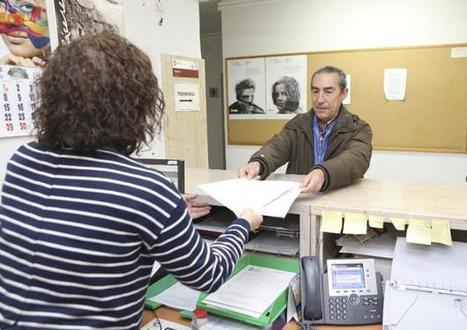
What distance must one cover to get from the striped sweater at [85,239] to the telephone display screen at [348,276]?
1.75 ft

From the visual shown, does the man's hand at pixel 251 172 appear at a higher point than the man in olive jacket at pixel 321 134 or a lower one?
lower

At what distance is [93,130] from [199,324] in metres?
0.64

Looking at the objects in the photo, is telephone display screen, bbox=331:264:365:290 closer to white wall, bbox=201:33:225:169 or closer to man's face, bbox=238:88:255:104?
man's face, bbox=238:88:255:104

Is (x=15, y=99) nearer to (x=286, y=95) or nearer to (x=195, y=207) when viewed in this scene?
(x=195, y=207)

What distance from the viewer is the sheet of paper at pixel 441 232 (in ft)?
3.25

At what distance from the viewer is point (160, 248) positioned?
0.73 m

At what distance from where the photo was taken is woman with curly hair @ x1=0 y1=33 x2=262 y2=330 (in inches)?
27.6

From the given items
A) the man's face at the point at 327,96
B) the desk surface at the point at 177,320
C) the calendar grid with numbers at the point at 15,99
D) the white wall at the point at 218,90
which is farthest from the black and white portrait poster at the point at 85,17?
the white wall at the point at 218,90

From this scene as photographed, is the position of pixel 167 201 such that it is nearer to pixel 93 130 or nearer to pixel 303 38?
pixel 93 130

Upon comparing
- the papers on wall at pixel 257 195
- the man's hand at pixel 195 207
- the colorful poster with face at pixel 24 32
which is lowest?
the man's hand at pixel 195 207

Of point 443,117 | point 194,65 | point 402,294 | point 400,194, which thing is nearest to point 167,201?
point 402,294

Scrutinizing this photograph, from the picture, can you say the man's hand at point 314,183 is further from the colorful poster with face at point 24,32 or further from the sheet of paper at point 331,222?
the colorful poster with face at point 24,32

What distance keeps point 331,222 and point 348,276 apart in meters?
0.18

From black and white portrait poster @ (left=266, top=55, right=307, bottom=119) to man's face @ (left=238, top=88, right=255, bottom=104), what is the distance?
7.3 inches
